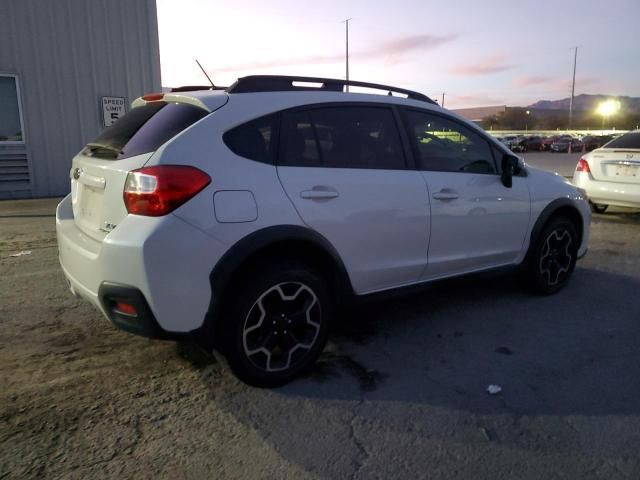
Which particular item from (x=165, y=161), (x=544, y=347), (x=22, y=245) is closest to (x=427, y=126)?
(x=544, y=347)

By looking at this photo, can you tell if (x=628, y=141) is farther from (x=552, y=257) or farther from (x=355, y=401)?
(x=355, y=401)

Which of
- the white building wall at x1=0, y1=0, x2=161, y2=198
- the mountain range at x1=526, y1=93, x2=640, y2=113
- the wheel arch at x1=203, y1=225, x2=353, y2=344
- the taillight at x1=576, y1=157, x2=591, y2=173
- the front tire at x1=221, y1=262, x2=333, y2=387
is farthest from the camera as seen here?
the mountain range at x1=526, y1=93, x2=640, y2=113

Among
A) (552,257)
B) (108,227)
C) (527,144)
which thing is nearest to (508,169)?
(552,257)

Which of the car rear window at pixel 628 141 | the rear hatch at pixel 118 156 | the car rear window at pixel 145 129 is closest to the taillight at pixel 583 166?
the car rear window at pixel 628 141

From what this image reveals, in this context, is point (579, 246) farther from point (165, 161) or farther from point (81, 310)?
point (81, 310)

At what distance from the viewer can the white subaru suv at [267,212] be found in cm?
266

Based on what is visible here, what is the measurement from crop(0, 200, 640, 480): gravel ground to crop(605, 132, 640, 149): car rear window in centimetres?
471

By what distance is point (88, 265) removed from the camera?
9.37 feet

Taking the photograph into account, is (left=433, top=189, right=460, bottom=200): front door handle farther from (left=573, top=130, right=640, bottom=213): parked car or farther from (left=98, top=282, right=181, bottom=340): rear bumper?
(left=573, top=130, right=640, bottom=213): parked car

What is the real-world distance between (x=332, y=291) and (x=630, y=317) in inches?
105

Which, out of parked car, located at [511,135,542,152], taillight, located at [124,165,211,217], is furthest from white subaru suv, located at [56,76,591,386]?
parked car, located at [511,135,542,152]

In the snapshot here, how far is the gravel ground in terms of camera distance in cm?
241

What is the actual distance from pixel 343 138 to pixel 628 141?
6.83m

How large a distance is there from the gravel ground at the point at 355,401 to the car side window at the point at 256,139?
1.35 metres
